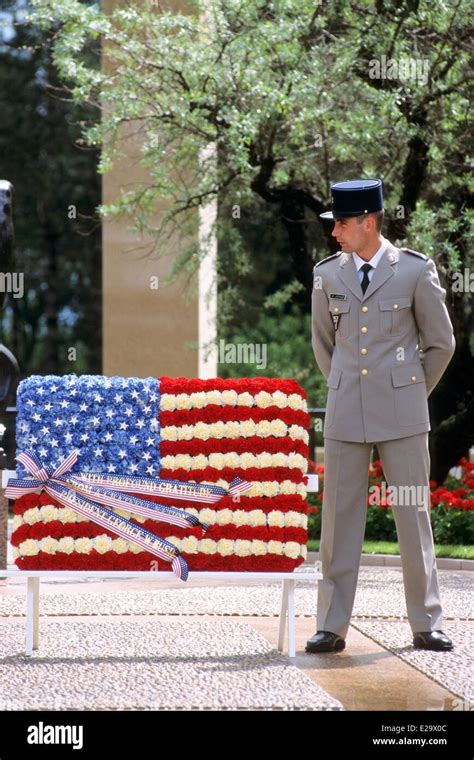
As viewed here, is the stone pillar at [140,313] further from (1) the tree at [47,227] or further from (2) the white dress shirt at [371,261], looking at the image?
(2) the white dress shirt at [371,261]

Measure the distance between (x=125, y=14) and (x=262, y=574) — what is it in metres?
9.27

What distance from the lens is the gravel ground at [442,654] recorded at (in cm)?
560

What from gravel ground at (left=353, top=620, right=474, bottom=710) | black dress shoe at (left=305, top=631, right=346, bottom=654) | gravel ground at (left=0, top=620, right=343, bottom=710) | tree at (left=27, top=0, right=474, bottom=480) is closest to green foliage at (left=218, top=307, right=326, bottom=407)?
tree at (left=27, top=0, right=474, bottom=480)

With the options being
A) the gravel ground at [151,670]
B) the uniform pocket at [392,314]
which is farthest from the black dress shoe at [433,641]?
the uniform pocket at [392,314]

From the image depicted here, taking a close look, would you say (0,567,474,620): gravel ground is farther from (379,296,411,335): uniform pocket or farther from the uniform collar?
the uniform collar

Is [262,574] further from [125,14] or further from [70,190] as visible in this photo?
[70,190]

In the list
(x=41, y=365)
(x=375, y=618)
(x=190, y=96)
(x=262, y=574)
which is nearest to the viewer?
(x=262, y=574)

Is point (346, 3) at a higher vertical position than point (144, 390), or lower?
higher

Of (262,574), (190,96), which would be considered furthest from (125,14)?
(262,574)

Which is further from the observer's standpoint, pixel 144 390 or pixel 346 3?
pixel 346 3

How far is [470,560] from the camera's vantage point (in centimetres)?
1173

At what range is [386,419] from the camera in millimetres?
6453

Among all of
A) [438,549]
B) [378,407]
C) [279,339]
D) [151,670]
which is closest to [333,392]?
[378,407]

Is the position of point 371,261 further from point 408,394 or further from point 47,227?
point 47,227
